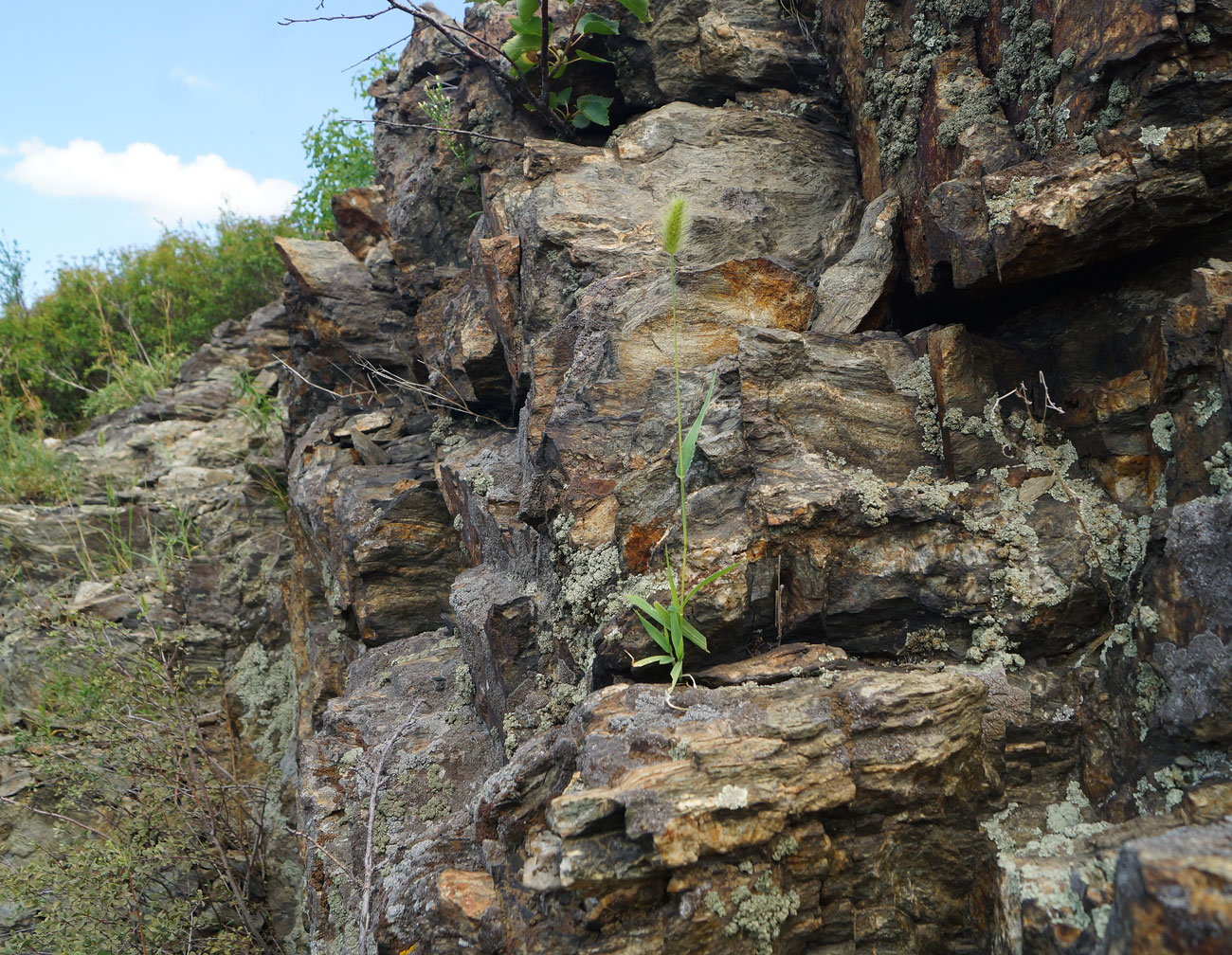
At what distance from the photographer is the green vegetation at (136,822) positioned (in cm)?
433

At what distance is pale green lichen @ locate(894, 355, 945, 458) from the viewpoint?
310 centimetres

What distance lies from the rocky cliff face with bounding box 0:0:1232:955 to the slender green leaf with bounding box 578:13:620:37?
696 millimetres

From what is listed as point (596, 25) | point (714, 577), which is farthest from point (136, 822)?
point (596, 25)

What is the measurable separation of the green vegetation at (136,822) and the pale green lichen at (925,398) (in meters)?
3.96

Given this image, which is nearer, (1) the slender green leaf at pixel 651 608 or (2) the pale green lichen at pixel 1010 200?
(1) the slender green leaf at pixel 651 608

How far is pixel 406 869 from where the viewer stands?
2.90 metres

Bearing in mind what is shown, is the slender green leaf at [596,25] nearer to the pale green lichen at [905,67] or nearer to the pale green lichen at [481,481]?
the pale green lichen at [905,67]

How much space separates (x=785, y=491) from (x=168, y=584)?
18.8 ft

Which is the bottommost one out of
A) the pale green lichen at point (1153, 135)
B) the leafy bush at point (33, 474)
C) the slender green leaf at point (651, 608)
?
the slender green leaf at point (651, 608)

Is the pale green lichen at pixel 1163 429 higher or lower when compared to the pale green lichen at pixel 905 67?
lower

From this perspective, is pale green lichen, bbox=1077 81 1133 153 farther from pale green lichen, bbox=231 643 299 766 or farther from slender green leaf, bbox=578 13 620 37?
pale green lichen, bbox=231 643 299 766

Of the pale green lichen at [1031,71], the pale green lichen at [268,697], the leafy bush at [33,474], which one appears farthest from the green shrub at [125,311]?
the pale green lichen at [1031,71]

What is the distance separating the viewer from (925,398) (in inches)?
124

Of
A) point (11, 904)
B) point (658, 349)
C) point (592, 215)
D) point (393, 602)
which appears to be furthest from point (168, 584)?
point (658, 349)
